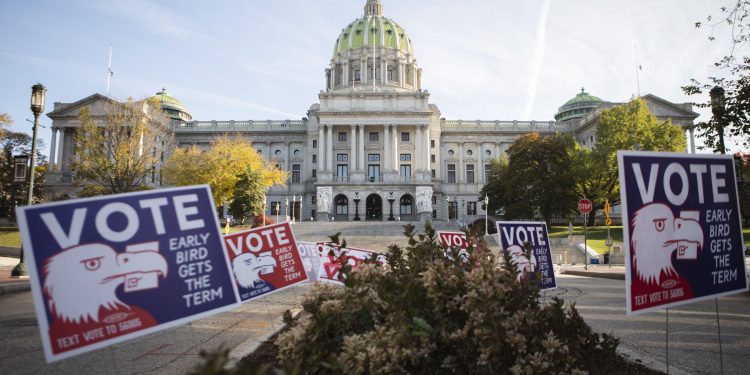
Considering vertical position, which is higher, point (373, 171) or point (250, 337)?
point (373, 171)

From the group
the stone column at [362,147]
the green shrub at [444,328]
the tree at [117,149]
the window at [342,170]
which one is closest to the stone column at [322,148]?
the window at [342,170]

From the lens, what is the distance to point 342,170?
66812mm

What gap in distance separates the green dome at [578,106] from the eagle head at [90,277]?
92.6m

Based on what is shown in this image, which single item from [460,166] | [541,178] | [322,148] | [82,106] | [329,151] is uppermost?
[82,106]

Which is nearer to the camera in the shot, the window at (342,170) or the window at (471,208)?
A: the window at (342,170)

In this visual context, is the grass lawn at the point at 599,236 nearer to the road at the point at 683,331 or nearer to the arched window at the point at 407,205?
the road at the point at 683,331

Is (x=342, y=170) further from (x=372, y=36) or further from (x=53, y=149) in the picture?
(x=53, y=149)

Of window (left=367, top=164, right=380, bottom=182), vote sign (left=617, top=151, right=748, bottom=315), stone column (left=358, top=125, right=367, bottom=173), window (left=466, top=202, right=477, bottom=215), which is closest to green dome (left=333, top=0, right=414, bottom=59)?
stone column (left=358, top=125, right=367, bottom=173)

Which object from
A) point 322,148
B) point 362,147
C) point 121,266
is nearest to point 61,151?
point 322,148

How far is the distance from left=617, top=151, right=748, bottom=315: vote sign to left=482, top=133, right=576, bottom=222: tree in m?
35.6

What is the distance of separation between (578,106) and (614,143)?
53958 millimetres

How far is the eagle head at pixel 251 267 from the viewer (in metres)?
7.39

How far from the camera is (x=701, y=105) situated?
44.1ft

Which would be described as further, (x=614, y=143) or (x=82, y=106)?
(x=82, y=106)
